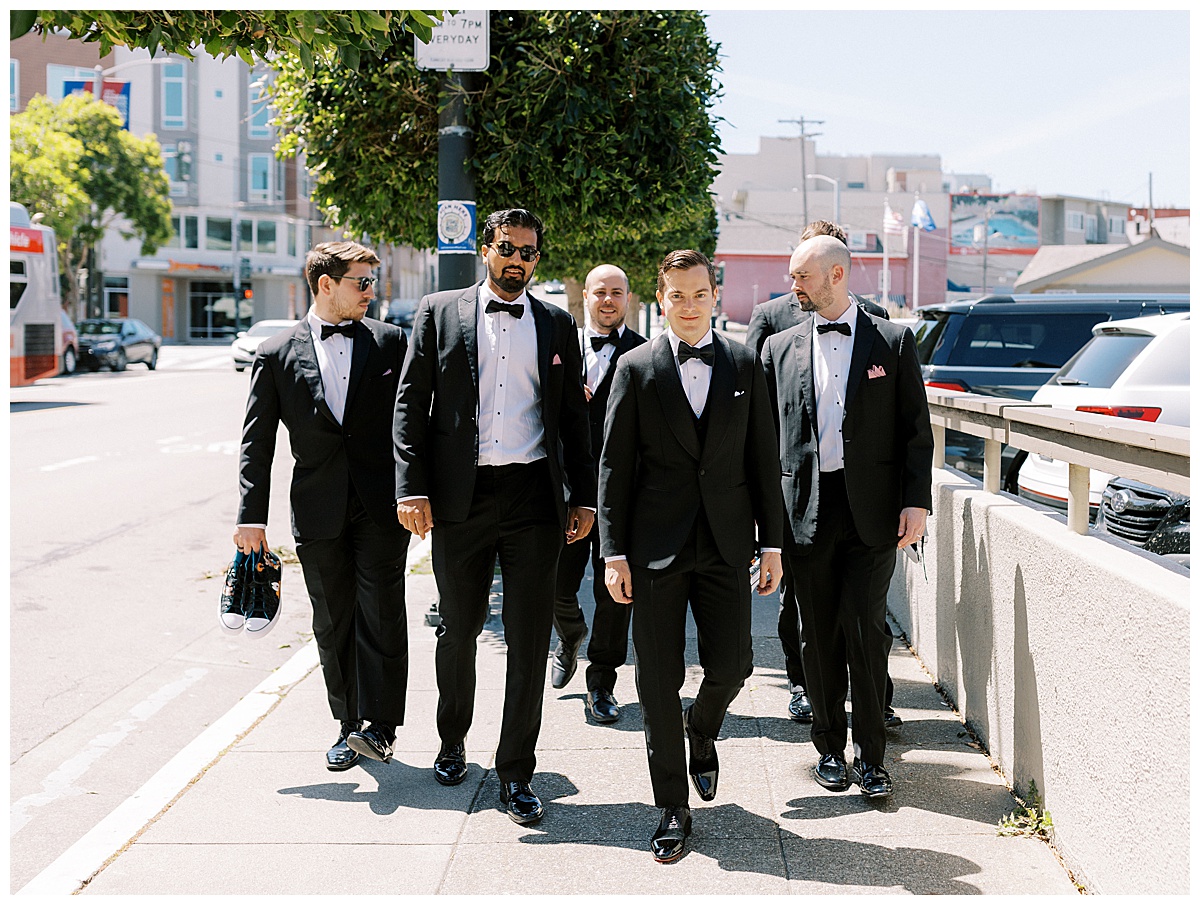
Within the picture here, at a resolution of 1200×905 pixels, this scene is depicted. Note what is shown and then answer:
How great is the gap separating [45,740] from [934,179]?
10042 centimetres

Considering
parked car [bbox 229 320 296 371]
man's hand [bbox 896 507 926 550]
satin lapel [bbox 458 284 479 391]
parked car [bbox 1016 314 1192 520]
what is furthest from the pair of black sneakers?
parked car [bbox 229 320 296 371]

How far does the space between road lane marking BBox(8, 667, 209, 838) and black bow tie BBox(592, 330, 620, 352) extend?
9.31 ft

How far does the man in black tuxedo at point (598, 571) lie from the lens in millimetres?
5742

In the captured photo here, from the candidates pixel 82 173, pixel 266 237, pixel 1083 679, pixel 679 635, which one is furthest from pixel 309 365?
pixel 266 237

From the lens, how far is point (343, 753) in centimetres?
502

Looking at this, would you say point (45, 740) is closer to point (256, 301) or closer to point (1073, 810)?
point (1073, 810)

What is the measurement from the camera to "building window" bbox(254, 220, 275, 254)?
64.8 m

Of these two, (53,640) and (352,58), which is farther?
(53,640)

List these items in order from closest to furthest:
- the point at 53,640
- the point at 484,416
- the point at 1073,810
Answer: the point at 1073,810 → the point at 484,416 → the point at 53,640

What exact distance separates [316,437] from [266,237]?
63.3m

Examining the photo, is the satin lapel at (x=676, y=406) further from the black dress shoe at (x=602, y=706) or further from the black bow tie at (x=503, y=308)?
the black dress shoe at (x=602, y=706)

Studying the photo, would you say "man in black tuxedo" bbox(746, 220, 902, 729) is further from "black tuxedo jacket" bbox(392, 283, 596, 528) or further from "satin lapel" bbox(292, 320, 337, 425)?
"satin lapel" bbox(292, 320, 337, 425)

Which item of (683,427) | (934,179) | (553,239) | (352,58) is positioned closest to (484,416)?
(683,427)

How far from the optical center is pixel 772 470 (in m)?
4.32
